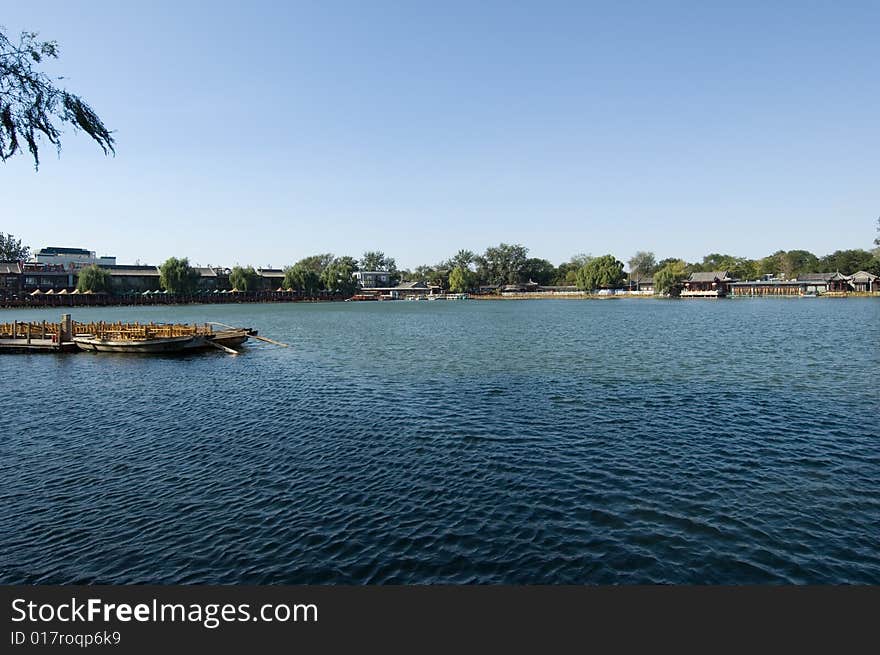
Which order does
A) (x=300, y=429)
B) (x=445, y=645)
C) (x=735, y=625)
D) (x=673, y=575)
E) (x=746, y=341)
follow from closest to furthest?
1. (x=445, y=645)
2. (x=735, y=625)
3. (x=673, y=575)
4. (x=300, y=429)
5. (x=746, y=341)

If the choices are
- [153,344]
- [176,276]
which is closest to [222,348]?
[153,344]

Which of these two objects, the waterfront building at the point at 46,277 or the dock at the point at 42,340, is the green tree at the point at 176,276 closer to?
the waterfront building at the point at 46,277

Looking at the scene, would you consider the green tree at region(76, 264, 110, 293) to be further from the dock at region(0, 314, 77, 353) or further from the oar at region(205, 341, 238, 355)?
the oar at region(205, 341, 238, 355)

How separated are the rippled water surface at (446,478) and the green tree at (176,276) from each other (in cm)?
16701

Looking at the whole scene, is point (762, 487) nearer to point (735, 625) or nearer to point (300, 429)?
point (735, 625)

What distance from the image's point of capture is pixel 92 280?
174 metres

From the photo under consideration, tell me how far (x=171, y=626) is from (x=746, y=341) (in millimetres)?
61279

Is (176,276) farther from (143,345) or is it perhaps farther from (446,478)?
(446,478)

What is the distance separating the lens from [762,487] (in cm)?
1642

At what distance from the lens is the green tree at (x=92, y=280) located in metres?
174

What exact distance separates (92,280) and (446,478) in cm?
20046

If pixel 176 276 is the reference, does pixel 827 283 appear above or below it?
below

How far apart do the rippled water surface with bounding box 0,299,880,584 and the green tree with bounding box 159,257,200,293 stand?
548 feet

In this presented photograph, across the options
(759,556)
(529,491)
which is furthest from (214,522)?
(759,556)
